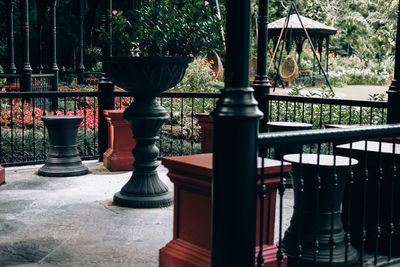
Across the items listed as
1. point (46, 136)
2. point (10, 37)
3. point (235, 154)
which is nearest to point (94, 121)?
point (46, 136)

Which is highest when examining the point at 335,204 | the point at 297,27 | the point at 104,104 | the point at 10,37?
the point at 297,27

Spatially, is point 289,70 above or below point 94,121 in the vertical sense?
above

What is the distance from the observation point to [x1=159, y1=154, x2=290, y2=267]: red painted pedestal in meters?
3.88

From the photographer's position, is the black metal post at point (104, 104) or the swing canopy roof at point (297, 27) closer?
the black metal post at point (104, 104)

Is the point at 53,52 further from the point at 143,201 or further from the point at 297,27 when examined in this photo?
the point at 143,201

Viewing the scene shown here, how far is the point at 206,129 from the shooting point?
865 centimetres

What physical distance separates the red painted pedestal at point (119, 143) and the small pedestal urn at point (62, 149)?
0.46 meters

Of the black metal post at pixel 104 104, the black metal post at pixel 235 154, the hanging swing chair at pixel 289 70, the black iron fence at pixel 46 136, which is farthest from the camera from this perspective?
the hanging swing chair at pixel 289 70

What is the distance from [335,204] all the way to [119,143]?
15.1ft

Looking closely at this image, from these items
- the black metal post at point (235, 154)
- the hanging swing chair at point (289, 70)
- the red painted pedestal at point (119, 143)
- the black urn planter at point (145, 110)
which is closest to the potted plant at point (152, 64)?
the black urn planter at point (145, 110)

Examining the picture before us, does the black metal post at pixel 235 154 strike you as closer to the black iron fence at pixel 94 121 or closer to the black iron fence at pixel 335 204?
the black iron fence at pixel 335 204

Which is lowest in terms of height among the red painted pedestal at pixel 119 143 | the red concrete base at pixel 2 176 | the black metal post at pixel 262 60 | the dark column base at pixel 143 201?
the dark column base at pixel 143 201

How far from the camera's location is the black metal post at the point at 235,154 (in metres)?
3.03

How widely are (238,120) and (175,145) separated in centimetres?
754
